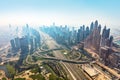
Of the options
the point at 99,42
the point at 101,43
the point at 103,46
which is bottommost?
the point at 103,46

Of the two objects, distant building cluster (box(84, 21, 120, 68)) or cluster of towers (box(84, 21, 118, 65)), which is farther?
cluster of towers (box(84, 21, 118, 65))

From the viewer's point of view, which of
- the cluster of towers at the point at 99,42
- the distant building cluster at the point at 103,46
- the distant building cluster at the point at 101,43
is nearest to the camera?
the distant building cluster at the point at 103,46

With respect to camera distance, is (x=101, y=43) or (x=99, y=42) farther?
(x=101, y=43)

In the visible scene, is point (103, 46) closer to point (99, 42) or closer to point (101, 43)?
point (99, 42)

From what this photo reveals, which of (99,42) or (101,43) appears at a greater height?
(99,42)

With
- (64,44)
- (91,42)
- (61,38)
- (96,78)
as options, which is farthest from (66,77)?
(61,38)

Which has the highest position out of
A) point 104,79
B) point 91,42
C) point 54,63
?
point 91,42

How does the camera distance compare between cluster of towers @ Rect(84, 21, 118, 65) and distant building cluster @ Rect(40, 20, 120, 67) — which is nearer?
distant building cluster @ Rect(40, 20, 120, 67)

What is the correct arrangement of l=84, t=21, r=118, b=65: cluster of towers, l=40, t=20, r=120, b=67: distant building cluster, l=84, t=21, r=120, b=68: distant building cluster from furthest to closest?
l=84, t=21, r=118, b=65: cluster of towers
l=40, t=20, r=120, b=67: distant building cluster
l=84, t=21, r=120, b=68: distant building cluster

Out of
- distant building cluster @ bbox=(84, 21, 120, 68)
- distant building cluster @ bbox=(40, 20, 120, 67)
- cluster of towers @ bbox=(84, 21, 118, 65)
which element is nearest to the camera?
distant building cluster @ bbox=(84, 21, 120, 68)

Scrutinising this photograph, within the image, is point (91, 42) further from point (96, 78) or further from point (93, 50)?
point (96, 78)

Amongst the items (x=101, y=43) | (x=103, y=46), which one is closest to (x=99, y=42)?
(x=103, y=46)
